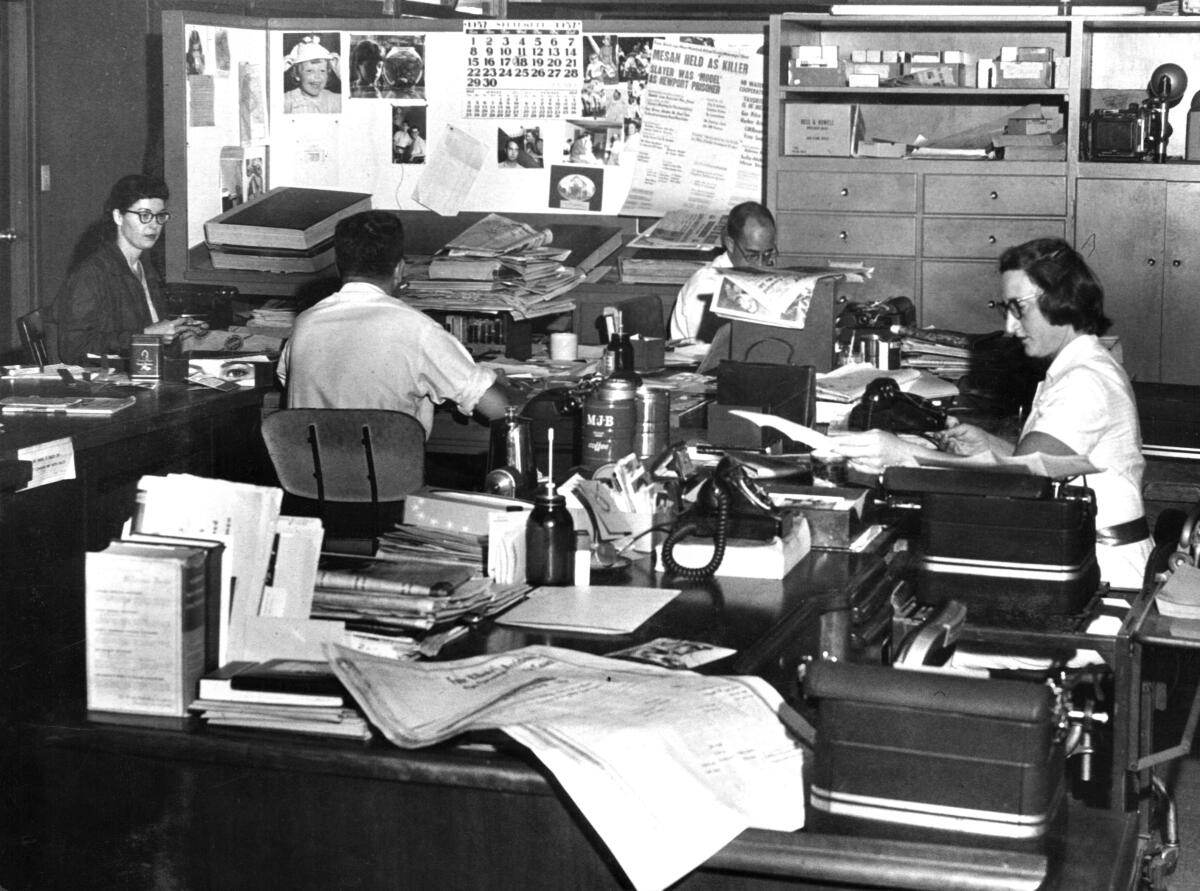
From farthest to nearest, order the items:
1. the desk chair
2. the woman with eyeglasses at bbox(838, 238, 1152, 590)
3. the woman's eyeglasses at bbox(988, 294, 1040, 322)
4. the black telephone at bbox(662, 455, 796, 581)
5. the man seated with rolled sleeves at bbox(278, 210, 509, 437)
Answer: the man seated with rolled sleeves at bbox(278, 210, 509, 437)
the desk chair
the woman's eyeglasses at bbox(988, 294, 1040, 322)
the woman with eyeglasses at bbox(838, 238, 1152, 590)
the black telephone at bbox(662, 455, 796, 581)

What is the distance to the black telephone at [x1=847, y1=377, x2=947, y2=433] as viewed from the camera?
3.56 metres

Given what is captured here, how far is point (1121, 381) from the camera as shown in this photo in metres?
3.33

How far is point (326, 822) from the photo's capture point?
1.76 meters

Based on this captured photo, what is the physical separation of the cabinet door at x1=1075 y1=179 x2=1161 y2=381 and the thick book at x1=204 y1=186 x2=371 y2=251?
104 inches

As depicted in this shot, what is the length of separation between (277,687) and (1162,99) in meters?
5.01

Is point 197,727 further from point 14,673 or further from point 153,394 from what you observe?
point 153,394

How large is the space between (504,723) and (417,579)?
53 cm

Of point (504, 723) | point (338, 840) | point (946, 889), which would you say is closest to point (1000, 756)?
point (946, 889)

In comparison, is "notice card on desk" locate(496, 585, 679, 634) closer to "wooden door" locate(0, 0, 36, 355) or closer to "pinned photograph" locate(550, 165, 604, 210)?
"pinned photograph" locate(550, 165, 604, 210)

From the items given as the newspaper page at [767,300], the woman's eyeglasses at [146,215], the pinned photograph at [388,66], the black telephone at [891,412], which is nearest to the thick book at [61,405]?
the woman's eyeglasses at [146,215]

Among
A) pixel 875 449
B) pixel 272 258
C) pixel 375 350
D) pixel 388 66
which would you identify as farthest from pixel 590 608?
pixel 388 66

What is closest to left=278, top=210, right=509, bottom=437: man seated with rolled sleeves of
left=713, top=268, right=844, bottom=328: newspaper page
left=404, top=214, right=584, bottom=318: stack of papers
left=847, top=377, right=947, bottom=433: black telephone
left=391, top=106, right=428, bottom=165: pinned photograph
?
left=713, top=268, right=844, bottom=328: newspaper page

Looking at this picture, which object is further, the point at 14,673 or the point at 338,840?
the point at 14,673

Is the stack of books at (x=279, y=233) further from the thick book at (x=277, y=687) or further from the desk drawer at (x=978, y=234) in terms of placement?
the thick book at (x=277, y=687)
